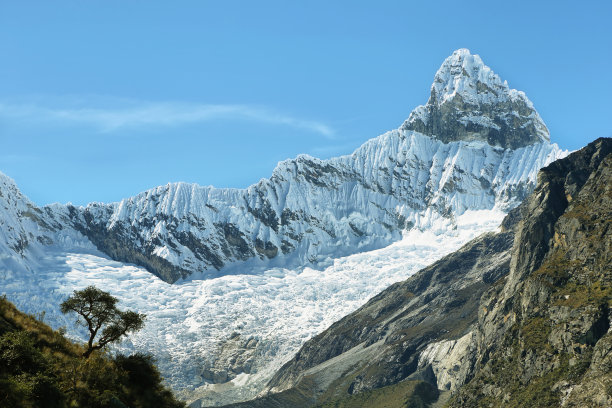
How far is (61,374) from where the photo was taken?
155ft

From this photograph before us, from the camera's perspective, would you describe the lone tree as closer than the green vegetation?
No

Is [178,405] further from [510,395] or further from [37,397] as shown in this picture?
[510,395]

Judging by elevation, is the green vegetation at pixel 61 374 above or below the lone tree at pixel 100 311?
below

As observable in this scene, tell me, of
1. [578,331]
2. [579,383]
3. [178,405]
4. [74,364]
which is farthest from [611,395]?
[74,364]

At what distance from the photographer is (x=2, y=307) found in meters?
52.6

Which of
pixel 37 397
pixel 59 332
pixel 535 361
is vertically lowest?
pixel 37 397

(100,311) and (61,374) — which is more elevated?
(100,311)

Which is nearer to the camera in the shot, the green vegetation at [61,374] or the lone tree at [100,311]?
the green vegetation at [61,374]

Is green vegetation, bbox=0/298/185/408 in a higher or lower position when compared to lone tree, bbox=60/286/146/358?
lower

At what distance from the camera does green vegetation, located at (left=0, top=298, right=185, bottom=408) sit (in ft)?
141

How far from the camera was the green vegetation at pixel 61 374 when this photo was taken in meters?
43.1

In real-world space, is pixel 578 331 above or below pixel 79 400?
above

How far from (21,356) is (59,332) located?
10.8 metres

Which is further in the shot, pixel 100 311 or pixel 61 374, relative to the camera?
pixel 100 311
